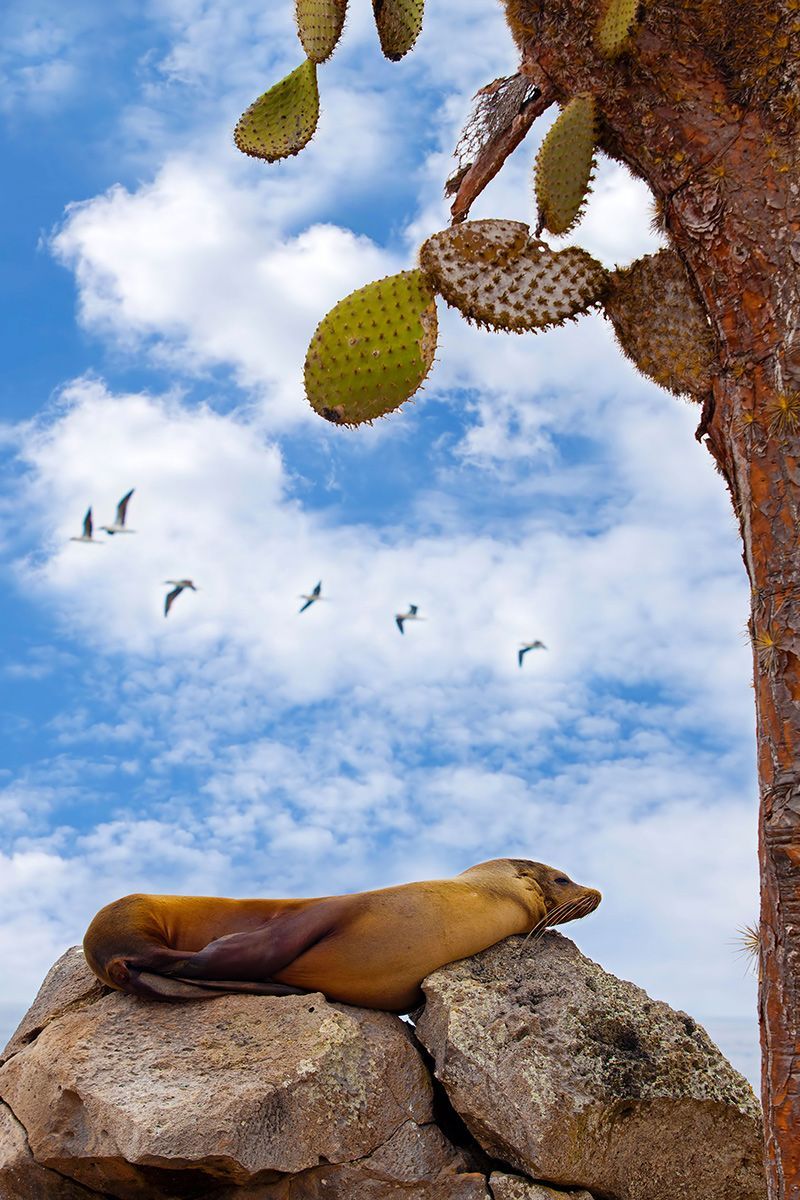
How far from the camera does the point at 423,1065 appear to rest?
5383 millimetres

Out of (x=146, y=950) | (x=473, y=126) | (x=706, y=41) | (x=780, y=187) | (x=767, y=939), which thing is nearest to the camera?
(x=767, y=939)

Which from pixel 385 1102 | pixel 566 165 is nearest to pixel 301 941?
pixel 385 1102

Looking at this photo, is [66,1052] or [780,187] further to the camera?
[66,1052]

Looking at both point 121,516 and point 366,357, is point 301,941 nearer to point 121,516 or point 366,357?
point 366,357

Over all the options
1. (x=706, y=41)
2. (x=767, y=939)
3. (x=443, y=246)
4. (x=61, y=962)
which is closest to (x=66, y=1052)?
(x=61, y=962)

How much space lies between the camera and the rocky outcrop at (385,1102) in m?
4.97

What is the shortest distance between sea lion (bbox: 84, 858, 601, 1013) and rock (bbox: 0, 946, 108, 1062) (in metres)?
0.32

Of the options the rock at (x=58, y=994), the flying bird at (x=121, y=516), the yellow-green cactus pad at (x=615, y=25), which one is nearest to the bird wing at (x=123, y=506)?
the flying bird at (x=121, y=516)

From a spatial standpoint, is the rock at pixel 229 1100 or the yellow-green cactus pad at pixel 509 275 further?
the yellow-green cactus pad at pixel 509 275

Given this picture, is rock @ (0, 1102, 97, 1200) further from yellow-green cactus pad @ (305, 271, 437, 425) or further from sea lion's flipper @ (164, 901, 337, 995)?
yellow-green cactus pad @ (305, 271, 437, 425)

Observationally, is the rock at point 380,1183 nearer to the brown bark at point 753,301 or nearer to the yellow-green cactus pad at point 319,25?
the brown bark at point 753,301

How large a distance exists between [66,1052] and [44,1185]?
0.58m

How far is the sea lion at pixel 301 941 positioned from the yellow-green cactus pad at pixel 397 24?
4225 millimetres

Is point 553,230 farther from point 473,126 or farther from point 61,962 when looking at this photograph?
point 61,962
